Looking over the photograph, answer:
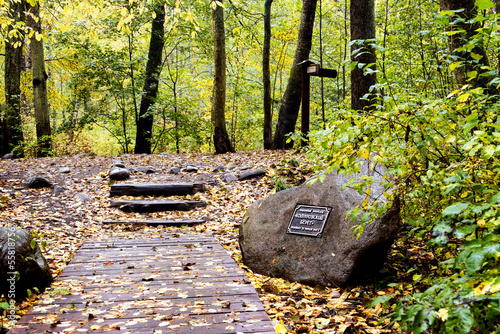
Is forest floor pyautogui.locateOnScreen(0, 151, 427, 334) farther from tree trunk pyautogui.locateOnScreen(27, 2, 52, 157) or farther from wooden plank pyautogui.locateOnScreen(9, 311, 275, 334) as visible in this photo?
tree trunk pyautogui.locateOnScreen(27, 2, 52, 157)

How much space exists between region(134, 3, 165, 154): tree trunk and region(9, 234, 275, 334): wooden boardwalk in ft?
30.6

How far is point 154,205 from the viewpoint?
7.71m

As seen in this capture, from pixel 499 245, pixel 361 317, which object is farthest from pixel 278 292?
pixel 499 245

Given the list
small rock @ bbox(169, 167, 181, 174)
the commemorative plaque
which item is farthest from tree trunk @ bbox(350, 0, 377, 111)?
small rock @ bbox(169, 167, 181, 174)

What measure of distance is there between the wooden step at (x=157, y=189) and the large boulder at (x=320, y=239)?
3.57 meters

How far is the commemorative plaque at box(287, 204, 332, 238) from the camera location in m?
4.34

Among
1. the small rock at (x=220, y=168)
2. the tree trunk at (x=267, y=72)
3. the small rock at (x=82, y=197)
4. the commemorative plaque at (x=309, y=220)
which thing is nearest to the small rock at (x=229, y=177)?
the small rock at (x=220, y=168)

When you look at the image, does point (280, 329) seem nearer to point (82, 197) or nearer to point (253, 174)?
point (253, 174)

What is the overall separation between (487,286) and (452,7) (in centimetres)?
467

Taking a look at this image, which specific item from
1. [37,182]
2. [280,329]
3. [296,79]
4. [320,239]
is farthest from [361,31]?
[37,182]

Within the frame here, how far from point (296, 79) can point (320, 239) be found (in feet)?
24.2

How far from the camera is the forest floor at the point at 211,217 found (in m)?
3.44

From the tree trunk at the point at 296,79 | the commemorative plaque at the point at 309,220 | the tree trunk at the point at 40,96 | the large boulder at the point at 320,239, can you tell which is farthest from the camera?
the tree trunk at the point at 40,96

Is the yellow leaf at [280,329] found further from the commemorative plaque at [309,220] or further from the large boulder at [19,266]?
the large boulder at [19,266]
